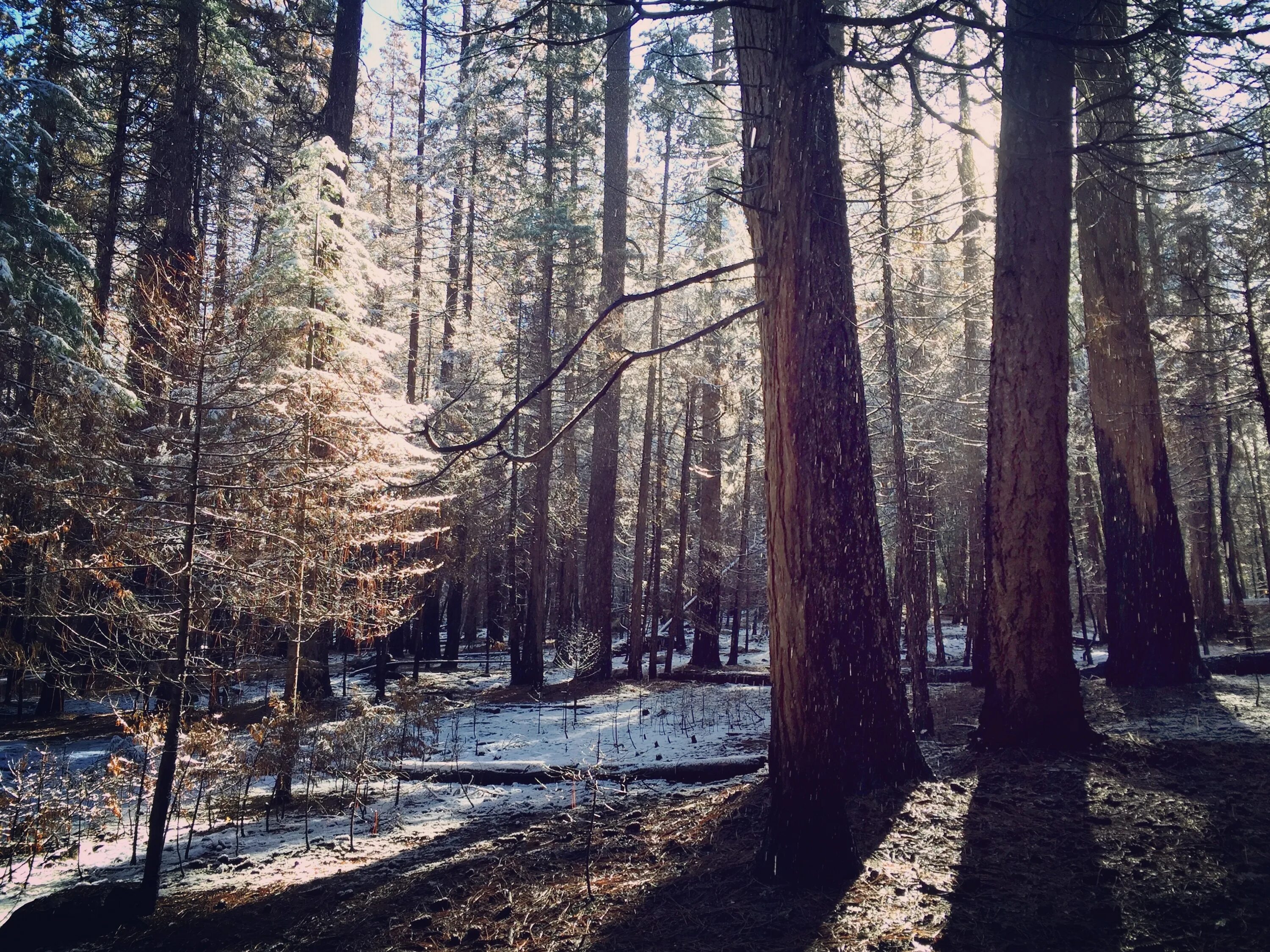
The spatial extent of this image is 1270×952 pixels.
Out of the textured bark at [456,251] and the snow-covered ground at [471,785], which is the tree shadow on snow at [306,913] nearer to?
the snow-covered ground at [471,785]

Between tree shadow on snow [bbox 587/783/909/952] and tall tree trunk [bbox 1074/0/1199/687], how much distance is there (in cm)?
628

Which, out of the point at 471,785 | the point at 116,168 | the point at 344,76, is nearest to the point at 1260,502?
the point at 471,785

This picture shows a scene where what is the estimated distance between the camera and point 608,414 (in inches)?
683

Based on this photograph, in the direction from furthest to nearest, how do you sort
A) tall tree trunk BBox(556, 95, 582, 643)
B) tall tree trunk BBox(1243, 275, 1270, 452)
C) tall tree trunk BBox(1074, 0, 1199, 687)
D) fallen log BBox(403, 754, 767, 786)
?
tall tree trunk BBox(556, 95, 582, 643) < tall tree trunk BBox(1243, 275, 1270, 452) < tall tree trunk BBox(1074, 0, 1199, 687) < fallen log BBox(403, 754, 767, 786)

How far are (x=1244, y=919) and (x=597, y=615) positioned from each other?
573 inches

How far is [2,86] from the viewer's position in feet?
31.4

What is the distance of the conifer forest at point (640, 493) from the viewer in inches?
157

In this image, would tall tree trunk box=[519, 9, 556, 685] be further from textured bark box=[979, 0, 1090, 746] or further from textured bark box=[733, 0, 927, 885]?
textured bark box=[733, 0, 927, 885]

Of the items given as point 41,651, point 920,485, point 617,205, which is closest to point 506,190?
point 617,205

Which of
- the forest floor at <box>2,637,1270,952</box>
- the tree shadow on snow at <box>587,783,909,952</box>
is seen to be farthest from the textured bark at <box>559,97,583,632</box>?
the tree shadow on snow at <box>587,783,909,952</box>

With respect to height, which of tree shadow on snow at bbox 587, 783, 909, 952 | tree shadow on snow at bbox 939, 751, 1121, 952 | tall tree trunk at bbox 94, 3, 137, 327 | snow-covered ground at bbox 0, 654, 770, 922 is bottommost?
snow-covered ground at bbox 0, 654, 770, 922

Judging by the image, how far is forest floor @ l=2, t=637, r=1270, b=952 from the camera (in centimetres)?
318

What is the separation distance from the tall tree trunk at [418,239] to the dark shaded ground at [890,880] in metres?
15.5

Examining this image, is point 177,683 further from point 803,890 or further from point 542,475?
point 542,475
